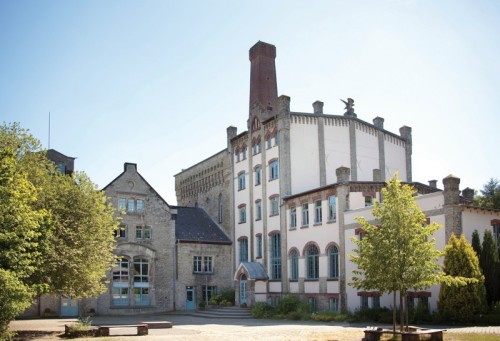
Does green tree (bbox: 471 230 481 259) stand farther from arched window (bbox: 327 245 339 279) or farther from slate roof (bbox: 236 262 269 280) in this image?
slate roof (bbox: 236 262 269 280)

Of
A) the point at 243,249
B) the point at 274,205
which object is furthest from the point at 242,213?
the point at 274,205

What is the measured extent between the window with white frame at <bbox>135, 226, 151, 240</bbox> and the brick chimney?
13.4 m

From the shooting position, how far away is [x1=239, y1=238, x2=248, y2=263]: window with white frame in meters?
45.5

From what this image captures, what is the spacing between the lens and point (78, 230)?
25.5 m

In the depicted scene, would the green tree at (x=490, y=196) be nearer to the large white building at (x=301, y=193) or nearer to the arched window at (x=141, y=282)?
the large white building at (x=301, y=193)

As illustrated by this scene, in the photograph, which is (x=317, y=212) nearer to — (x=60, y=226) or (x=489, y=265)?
(x=489, y=265)

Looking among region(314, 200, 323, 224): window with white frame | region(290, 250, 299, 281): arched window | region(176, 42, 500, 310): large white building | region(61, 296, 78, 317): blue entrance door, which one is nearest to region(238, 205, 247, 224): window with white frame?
region(176, 42, 500, 310): large white building

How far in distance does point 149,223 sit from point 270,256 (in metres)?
9.45

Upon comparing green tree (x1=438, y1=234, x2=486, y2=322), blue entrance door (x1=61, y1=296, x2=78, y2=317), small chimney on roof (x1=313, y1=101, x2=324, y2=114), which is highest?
small chimney on roof (x1=313, y1=101, x2=324, y2=114)

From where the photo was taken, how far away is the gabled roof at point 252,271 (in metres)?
41.3

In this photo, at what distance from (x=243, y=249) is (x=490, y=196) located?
22.2 m

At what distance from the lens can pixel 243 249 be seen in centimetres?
4594

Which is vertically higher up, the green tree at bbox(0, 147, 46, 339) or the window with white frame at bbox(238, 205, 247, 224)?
the window with white frame at bbox(238, 205, 247, 224)

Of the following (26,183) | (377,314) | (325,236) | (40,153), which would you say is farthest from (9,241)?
(325,236)
